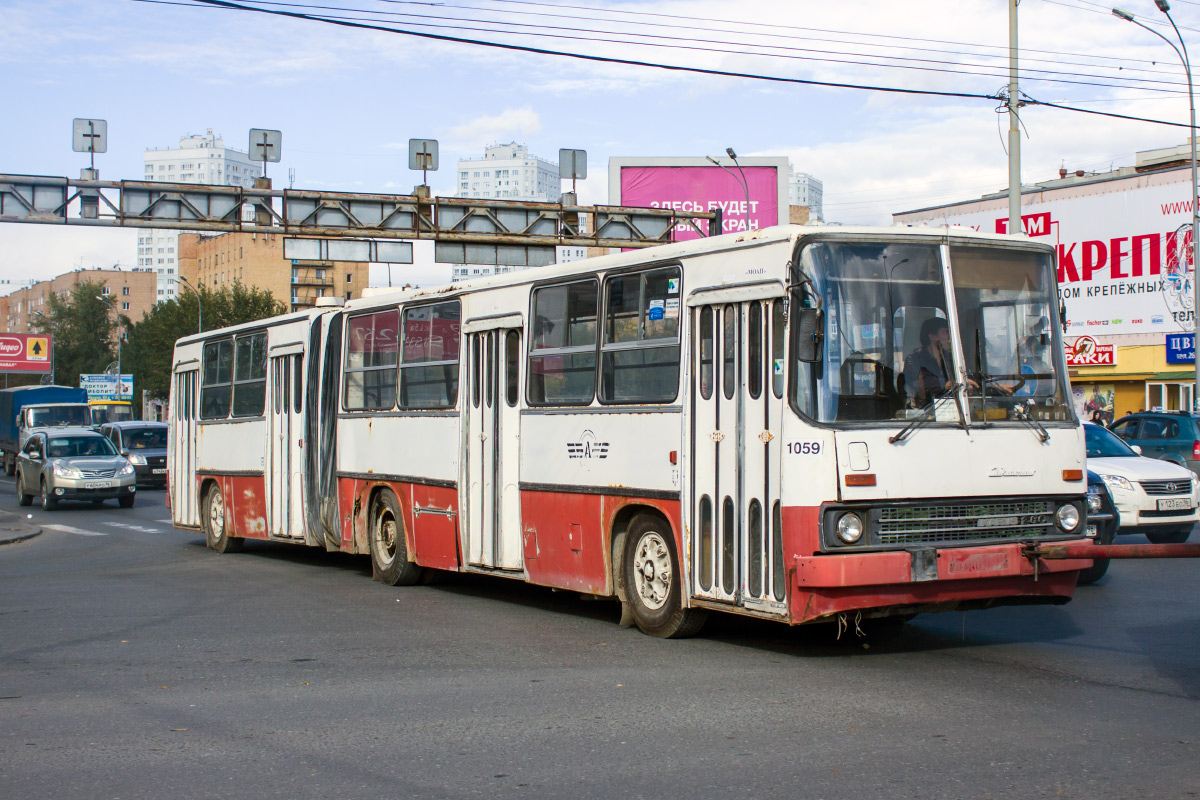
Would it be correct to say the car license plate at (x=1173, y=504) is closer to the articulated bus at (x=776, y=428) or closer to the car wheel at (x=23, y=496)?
the articulated bus at (x=776, y=428)

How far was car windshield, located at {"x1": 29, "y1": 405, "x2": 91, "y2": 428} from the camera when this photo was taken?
153ft

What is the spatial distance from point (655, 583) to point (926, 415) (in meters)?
2.57

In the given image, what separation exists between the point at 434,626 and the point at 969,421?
475cm

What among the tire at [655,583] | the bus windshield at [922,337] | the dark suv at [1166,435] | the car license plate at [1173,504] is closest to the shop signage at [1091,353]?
the dark suv at [1166,435]

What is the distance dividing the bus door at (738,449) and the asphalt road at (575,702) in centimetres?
60

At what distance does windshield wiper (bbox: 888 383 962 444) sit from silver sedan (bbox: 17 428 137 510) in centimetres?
2490

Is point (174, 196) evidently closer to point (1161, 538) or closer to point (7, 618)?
point (7, 618)

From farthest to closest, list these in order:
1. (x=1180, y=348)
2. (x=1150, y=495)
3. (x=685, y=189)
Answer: (x=685, y=189), (x=1180, y=348), (x=1150, y=495)

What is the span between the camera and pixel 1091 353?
46531mm

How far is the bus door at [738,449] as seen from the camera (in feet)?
28.4

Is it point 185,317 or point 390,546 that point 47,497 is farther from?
point 185,317

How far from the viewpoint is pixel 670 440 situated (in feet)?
31.8

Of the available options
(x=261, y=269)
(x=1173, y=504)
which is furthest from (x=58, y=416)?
(x=261, y=269)

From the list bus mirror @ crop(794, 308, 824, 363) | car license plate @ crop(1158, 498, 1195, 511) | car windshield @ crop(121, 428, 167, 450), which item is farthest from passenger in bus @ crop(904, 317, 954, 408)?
car windshield @ crop(121, 428, 167, 450)
